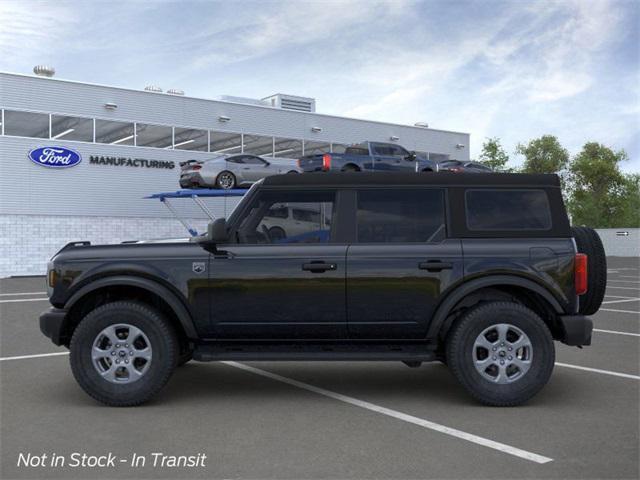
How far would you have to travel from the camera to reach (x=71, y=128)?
2805 cm

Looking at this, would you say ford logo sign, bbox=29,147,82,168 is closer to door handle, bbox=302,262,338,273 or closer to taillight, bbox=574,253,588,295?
door handle, bbox=302,262,338,273

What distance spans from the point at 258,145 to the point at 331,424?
95.0 ft

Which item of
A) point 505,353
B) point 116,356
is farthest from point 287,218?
point 505,353

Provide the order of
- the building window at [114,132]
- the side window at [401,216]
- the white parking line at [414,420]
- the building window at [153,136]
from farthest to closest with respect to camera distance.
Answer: the building window at [153,136] → the building window at [114,132] → the side window at [401,216] → the white parking line at [414,420]

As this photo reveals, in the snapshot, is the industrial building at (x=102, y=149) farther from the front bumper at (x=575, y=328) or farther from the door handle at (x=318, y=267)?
the front bumper at (x=575, y=328)

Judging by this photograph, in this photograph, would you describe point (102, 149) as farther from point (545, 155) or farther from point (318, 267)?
point (545, 155)

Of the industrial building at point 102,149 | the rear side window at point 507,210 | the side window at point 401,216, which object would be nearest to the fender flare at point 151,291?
the side window at point 401,216

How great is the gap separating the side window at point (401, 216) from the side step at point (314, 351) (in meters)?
0.92

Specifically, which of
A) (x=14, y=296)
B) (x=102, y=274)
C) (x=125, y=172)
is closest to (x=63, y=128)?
(x=125, y=172)

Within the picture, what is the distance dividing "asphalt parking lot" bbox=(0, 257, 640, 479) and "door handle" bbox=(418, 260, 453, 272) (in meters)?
1.15

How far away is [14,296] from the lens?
17438 millimetres

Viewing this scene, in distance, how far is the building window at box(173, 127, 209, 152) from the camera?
101ft

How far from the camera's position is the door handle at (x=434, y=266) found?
5.58 meters

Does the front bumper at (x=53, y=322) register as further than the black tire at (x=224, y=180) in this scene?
No
